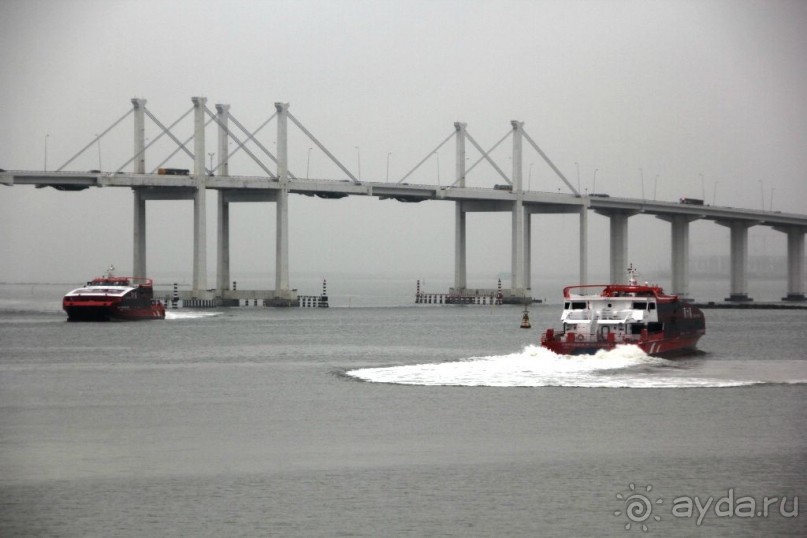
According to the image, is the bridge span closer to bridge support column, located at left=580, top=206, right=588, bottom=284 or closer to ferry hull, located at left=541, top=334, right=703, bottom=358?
bridge support column, located at left=580, top=206, right=588, bottom=284

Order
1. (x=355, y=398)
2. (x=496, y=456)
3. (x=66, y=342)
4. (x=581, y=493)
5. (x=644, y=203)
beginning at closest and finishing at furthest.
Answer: (x=581, y=493) < (x=496, y=456) < (x=355, y=398) < (x=66, y=342) < (x=644, y=203)

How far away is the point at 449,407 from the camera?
32062mm

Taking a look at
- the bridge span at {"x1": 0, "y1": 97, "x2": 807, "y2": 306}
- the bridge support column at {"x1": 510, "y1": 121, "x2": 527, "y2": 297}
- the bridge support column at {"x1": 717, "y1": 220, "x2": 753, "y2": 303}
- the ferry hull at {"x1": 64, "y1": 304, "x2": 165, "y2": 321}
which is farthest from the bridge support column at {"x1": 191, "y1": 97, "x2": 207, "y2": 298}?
the bridge support column at {"x1": 717, "y1": 220, "x2": 753, "y2": 303}

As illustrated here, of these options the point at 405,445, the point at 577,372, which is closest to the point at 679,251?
the point at 577,372

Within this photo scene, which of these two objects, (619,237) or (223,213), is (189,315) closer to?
(223,213)

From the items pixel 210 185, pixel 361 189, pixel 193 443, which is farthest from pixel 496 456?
pixel 361 189

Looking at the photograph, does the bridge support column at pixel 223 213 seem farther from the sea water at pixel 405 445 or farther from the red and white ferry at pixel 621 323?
the red and white ferry at pixel 621 323

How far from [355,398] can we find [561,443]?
32.0 ft

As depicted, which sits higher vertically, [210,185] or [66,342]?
[210,185]

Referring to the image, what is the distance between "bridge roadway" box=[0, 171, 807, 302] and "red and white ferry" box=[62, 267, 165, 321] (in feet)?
55.6

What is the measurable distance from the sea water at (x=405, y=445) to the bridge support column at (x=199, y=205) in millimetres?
→ 51598

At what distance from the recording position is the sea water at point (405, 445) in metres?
19.2

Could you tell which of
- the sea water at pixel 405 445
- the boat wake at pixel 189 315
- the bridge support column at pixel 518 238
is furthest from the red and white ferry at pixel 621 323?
Result: the bridge support column at pixel 518 238

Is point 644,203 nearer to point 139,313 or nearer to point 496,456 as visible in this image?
point 139,313
